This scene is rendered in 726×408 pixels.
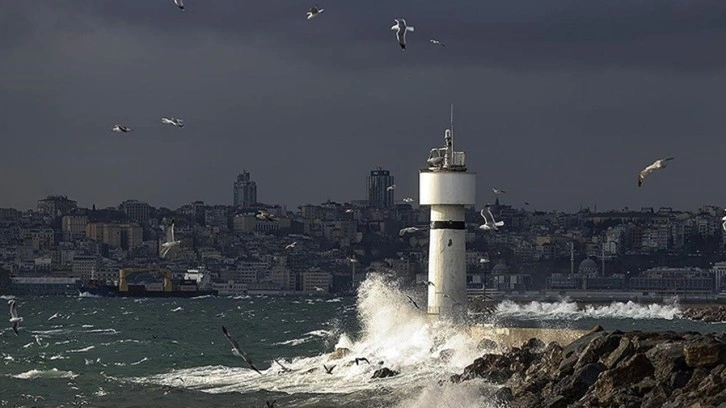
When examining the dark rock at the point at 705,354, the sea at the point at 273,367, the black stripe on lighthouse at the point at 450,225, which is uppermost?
the black stripe on lighthouse at the point at 450,225

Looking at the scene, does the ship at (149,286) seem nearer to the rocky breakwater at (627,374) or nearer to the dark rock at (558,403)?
the rocky breakwater at (627,374)

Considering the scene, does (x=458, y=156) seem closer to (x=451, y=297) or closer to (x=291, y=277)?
(x=451, y=297)

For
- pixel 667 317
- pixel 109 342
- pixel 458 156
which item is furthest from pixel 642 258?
pixel 458 156

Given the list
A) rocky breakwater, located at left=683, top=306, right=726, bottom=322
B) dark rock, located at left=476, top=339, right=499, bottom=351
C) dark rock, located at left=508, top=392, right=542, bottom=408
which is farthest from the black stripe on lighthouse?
rocky breakwater, located at left=683, top=306, right=726, bottom=322

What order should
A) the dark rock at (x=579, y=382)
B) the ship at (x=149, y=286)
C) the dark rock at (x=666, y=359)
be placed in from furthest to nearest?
1. the ship at (x=149, y=286)
2. the dark rock at (x=579, y=382)
3. the dark rock at (x=666, y=359)

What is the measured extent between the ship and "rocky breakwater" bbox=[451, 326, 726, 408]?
117 m

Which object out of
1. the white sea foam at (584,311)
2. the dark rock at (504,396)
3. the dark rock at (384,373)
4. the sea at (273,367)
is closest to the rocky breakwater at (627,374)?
the dark rock at (504,396)

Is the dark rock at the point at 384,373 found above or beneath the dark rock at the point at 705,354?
beneath

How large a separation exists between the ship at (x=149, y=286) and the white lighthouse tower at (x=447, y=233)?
11121 centimetres

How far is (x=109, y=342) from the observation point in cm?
5372

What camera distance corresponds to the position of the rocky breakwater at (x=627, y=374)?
22.8 metres

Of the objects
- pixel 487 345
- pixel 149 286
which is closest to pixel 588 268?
pixel 149 286

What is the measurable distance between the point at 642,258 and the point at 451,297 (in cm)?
11521

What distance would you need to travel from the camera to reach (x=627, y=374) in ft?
78.8
